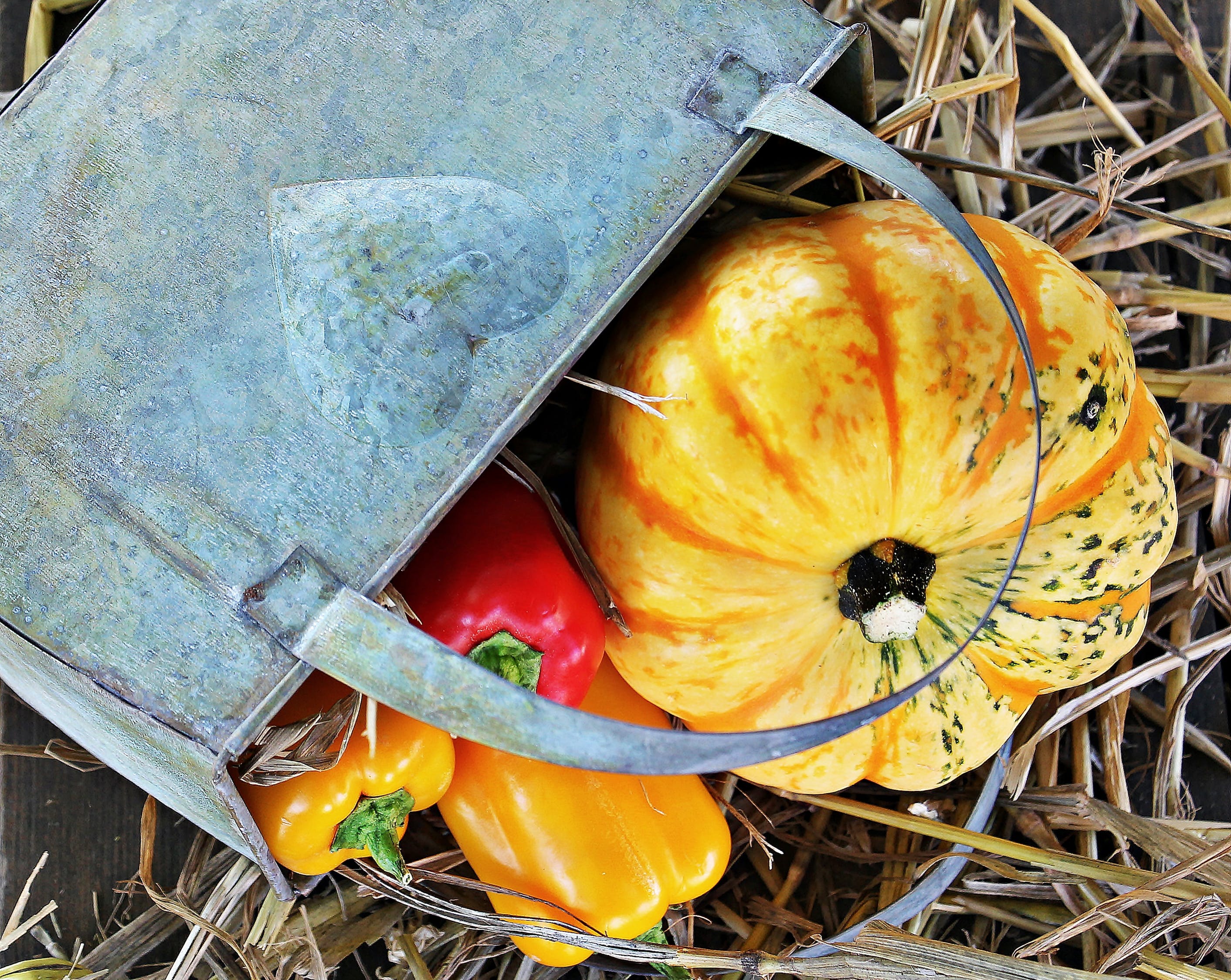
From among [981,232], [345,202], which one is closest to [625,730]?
[345,202]

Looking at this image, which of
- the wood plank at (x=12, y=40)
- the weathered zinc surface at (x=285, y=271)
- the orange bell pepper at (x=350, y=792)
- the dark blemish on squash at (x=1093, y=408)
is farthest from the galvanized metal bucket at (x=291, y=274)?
the wood plank at (x=12, y=40)

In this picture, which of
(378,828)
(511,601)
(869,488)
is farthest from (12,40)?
(869,488)

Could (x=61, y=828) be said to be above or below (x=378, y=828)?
above

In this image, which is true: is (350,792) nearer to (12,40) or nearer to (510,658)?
(510,658)

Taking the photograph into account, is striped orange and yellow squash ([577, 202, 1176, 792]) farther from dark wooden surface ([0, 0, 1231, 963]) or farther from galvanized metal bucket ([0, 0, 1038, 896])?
dark wooden surface ([0, 0, 1231, 963])

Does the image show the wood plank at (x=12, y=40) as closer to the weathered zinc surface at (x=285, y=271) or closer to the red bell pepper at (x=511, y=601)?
the weathered zinc surface at (x=285, y=271)

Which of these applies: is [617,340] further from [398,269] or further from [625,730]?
[625,730]

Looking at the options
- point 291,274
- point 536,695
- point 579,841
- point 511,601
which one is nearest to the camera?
point 536,695
